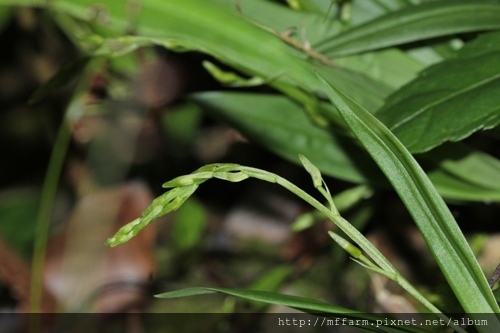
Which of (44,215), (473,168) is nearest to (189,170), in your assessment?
(44,215)

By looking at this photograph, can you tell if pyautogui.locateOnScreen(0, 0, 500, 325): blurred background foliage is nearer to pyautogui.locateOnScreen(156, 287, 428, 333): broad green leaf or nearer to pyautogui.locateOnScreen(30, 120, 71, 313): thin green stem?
pyautogui.locateOnScreen(30, 120, 71, 313): thin green stem

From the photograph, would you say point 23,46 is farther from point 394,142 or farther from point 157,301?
point 394,142

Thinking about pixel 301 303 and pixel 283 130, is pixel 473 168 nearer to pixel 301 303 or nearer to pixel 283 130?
pixel 283 130

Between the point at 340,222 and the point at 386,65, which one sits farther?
the point at 386,65

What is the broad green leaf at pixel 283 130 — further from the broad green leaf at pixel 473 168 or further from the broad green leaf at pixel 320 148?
the broad green leaf at pixel 473 168

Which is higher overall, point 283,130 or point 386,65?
point 386,65

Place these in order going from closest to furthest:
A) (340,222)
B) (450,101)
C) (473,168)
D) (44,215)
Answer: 1. (340,222)
2. (450,101)
3. (473,168)
4. (44,215)
